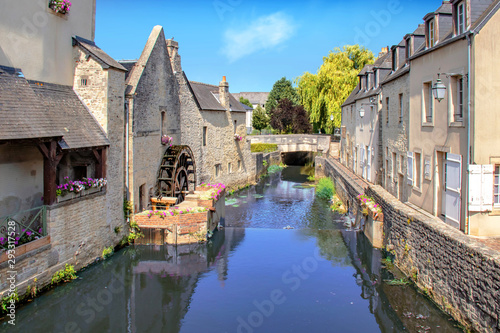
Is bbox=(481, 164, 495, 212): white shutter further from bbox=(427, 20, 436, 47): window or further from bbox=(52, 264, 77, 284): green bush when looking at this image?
bbox=(52, 264, 77, 284): green bush

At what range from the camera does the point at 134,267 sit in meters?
11.2

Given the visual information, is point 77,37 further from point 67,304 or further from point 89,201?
point 67,304

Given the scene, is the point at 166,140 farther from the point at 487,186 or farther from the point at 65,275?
the point at 487,186

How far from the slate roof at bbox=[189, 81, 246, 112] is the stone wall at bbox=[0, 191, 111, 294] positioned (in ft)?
34.3

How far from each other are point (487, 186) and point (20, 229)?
32.3ft

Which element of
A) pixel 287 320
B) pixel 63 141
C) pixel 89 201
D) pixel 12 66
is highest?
pixel 12 66

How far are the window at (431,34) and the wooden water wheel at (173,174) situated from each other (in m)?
9.41

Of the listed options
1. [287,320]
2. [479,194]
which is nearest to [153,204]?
[287,320]

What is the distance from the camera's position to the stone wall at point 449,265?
626 centimetres

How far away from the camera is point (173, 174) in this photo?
15.5 m

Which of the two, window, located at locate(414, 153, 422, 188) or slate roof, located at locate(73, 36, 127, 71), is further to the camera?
window, located at locate(414, 153, 422, 188)

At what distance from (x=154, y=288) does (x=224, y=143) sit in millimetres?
14140

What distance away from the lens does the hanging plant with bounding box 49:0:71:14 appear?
1029 centimetres

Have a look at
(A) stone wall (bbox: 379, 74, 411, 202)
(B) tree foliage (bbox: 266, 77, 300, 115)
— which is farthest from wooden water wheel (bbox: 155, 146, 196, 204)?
(B) tree foliage (bbox: 266, 77, 300, 115)
